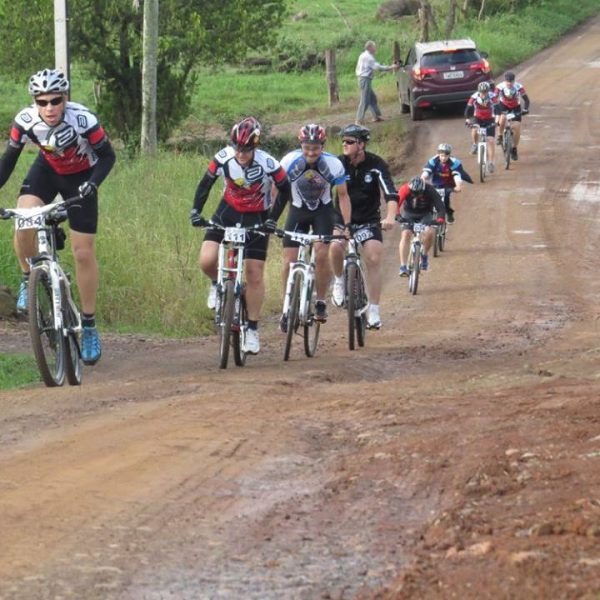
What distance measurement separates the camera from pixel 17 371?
11023 millimetres

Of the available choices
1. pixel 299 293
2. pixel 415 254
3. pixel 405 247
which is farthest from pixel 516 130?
pixel 299 293

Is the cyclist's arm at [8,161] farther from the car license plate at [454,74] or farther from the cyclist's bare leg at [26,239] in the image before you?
the car license plate at [454,74]

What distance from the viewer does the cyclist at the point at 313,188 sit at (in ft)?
38.9

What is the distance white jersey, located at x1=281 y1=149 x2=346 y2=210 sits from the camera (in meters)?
12.0

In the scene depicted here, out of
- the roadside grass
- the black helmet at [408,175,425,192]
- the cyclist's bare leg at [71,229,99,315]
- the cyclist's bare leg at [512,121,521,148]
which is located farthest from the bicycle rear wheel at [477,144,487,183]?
the cyclist's bare leg at [71,229,99,315]

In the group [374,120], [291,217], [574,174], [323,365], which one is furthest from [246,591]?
[374,120]

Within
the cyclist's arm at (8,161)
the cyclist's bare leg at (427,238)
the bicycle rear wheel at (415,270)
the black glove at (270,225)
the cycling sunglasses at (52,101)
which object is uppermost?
the cycling sunglasses at (52,101)

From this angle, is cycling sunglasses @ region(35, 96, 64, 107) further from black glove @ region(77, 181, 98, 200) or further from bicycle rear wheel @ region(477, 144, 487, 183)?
bicycle rear wheel @ region(477, 144, 487, 183)

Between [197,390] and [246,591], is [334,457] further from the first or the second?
[197,390]

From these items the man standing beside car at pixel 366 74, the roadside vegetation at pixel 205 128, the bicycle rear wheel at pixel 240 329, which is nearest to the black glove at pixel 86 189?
the bicycle rear wheel at pixel 240 329

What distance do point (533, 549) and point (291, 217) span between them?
7.57m

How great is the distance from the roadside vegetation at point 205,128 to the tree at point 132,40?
1479 millimetres

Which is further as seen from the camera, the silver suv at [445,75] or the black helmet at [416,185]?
the silver suv at [445,75]

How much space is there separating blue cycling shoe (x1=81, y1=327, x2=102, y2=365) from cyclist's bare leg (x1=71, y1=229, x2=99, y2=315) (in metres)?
0.15
